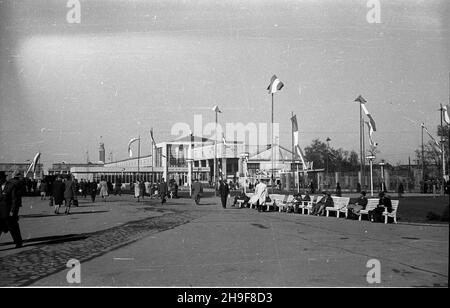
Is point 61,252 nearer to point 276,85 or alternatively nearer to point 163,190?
point 163,190

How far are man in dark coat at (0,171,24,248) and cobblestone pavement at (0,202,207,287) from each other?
52cm

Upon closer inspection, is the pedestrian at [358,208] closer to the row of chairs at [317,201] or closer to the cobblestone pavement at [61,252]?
the row of chairs at [317,201]

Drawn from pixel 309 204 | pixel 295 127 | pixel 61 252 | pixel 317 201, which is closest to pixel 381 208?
pixel 317 201

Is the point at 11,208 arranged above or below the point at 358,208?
above

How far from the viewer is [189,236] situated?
12281mm

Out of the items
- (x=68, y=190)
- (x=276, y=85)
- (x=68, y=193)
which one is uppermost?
(x=276, y=85)

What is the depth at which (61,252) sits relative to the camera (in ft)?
32.6

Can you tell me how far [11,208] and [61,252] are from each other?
1.74 metres

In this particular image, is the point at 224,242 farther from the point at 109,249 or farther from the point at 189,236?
the point at 109,249

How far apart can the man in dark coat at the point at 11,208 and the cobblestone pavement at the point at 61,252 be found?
1.72ft

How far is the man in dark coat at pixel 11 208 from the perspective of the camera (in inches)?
417

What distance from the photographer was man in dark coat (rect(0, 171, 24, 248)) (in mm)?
10580
